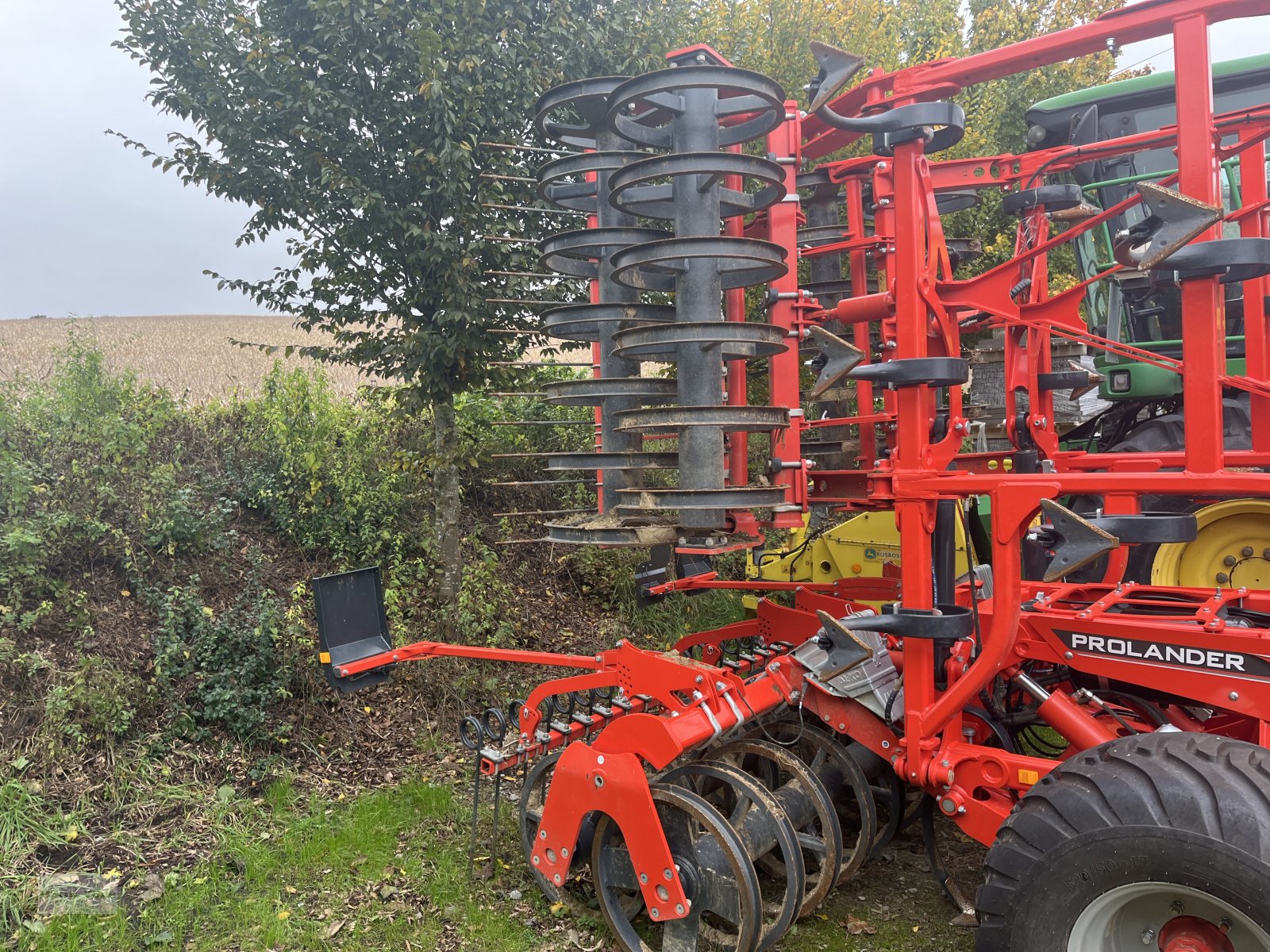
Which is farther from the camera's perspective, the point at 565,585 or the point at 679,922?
the point at 565,585

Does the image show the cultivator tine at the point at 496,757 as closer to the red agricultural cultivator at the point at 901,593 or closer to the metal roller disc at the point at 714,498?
the red agricultural cultivator at the point at 901,593

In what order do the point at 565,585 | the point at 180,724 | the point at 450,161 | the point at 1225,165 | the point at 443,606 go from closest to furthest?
the point at 180,724 < the point at 450,161 < the point at 1225,165 < the point at 443,606 < the point at 565,585

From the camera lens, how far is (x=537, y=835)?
3.72 metres

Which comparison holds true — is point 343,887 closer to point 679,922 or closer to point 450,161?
point 679,922

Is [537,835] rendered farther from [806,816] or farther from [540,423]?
[540,423]

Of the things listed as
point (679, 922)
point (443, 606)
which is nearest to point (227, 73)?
point (443, 606)

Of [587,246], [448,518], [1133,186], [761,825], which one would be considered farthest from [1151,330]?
[448,518]

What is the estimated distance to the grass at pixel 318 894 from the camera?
3674mm

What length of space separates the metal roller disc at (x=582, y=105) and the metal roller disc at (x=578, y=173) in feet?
0.52

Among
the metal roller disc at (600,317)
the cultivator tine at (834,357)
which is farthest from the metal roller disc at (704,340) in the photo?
the metal roller disc at (600,317)

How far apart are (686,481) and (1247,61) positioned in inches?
213

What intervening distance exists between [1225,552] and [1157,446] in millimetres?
731

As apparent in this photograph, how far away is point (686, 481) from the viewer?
12.3ft

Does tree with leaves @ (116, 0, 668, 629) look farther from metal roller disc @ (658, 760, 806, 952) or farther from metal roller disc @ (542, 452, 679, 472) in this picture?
metal roller disc @ (658, 760, 806, 952)
